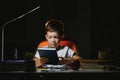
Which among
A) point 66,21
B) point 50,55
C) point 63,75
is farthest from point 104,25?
point 63,75

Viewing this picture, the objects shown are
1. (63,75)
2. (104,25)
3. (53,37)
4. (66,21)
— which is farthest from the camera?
(104,25)

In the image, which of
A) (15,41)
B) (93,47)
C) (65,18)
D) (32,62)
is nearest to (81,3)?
(65,18)

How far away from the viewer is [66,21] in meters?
7.33

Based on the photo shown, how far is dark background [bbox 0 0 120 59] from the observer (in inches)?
283

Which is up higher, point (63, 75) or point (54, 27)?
point (54, 27)

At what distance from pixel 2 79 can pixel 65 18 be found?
168 inches

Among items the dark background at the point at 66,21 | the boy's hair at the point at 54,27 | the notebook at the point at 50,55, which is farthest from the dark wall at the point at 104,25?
the notebook at the point at 50,55

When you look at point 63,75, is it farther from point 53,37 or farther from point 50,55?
point 53,37

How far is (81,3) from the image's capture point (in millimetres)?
7293

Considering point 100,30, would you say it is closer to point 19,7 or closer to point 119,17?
point 119,17

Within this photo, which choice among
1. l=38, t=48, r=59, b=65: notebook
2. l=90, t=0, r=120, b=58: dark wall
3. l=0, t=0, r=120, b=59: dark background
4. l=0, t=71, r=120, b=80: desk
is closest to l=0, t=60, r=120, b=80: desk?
l=0, t=71, r=120, b=80: desk

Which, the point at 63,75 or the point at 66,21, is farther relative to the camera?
the point at 66,21

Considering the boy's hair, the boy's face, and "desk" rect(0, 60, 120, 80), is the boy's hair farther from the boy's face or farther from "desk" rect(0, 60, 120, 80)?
"desk" rect(0, 60, 120, 80)

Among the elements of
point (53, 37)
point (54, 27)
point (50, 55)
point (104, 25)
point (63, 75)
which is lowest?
point (63, 75)
